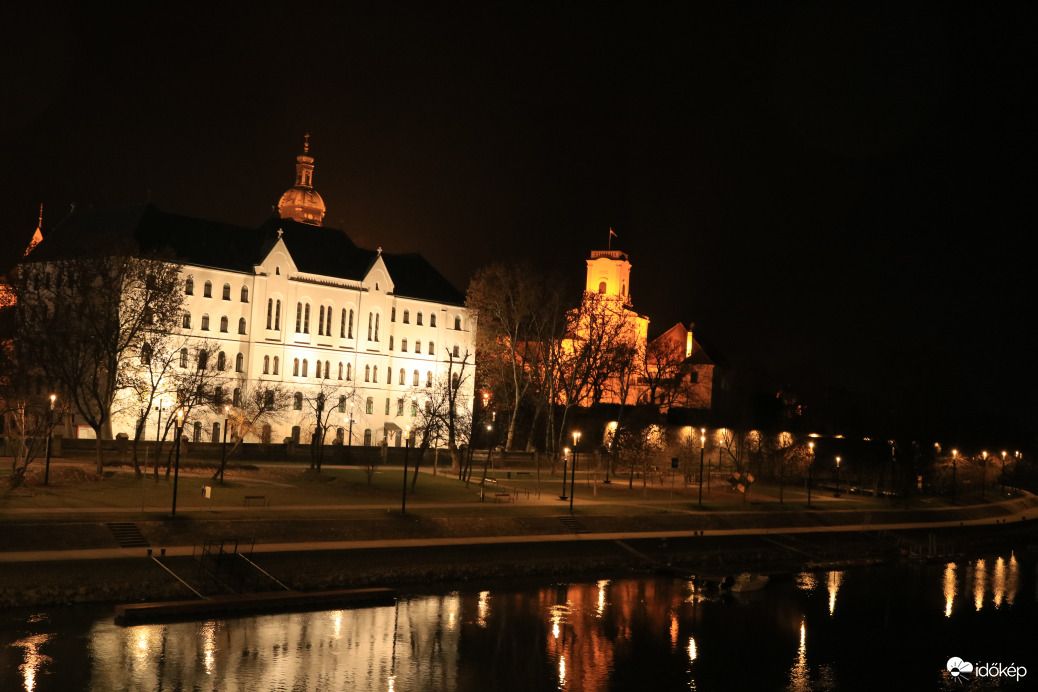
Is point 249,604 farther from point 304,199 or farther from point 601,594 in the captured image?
point 304,199

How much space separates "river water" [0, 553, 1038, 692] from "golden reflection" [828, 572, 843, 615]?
22 centimetres

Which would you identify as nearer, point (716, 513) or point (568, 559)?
point (568, 559)

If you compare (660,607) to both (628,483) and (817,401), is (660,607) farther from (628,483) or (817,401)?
(817,401)

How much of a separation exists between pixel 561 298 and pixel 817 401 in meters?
47.3

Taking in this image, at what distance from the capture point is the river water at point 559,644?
27.3m

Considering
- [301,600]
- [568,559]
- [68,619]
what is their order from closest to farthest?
[68,619] → [301,600] → [568,559]

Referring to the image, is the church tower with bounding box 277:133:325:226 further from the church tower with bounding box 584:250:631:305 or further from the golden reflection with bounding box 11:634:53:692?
the golden reflection with bounding box 11:634:53:692

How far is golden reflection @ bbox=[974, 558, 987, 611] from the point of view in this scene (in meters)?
45.7

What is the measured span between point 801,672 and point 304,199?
79.6m

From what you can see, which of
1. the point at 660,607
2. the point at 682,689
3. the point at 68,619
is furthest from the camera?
the point at 660,607

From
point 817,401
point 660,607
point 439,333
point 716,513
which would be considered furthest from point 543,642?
point 817,401

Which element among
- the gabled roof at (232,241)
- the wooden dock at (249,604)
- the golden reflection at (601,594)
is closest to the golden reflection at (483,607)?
the wooden dock at (249,604)

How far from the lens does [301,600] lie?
115 feet

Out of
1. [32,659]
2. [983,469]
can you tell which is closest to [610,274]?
[983,469]
